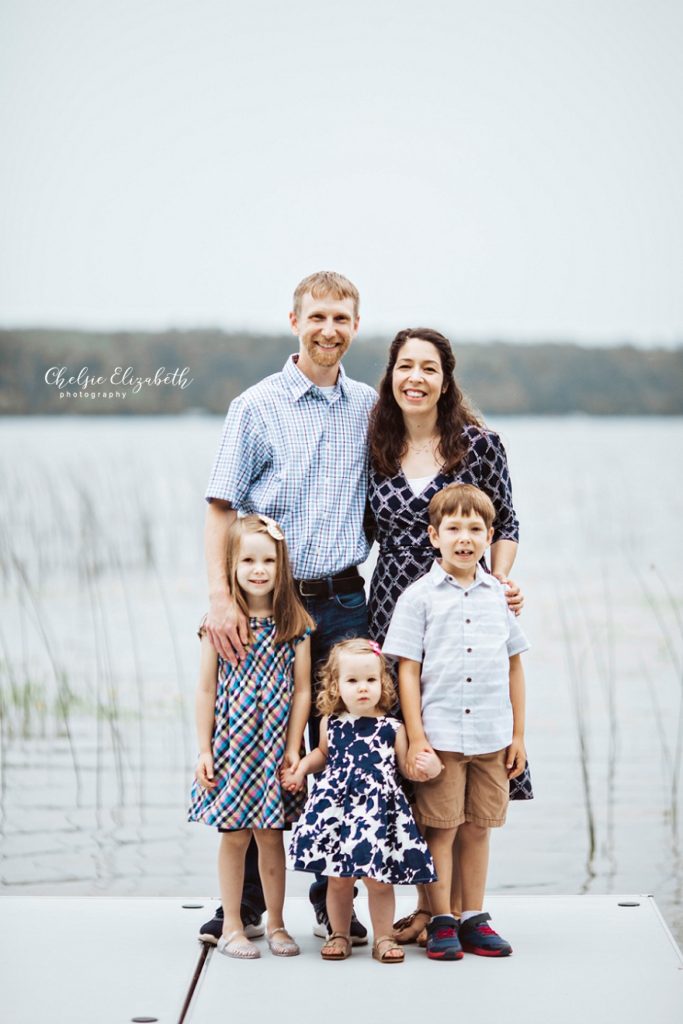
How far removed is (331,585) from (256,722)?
1.28 feet

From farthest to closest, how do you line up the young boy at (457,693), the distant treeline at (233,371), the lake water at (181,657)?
the distant treeline at (233,371) < the lake water at (181,657) < the young boy at (457,693)

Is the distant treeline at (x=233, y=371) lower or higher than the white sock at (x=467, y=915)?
higher

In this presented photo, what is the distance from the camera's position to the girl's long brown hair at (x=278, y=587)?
3225 millimetres

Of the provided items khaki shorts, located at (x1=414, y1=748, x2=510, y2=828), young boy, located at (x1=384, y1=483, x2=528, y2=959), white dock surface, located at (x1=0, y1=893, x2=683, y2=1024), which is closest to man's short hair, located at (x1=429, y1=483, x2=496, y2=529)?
young boy, located at (x1=384, y1=483, x2=528, y2=959)

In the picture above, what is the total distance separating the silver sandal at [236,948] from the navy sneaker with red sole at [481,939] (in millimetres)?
497

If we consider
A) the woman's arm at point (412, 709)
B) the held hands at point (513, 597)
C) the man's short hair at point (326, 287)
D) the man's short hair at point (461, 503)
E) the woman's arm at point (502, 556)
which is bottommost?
the woman's arm at point (412, 709)

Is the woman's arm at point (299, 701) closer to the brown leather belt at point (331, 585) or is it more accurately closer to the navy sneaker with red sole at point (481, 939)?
the brown leather belt at point (331, 585)

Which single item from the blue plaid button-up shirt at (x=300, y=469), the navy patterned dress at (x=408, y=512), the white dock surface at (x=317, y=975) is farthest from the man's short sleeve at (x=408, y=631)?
the white dock surface at (x=317, y=975)

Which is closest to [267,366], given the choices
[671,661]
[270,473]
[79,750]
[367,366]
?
[367,366]

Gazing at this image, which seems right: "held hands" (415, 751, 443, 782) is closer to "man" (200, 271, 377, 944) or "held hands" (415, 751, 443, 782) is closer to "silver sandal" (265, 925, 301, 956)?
"man" (200, 271, 377, 944)

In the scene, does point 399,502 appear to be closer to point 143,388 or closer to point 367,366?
point 367,366

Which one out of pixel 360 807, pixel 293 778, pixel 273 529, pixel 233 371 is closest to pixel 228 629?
pixel 273 529

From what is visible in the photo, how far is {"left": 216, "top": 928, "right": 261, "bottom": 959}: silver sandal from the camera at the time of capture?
3131 mm

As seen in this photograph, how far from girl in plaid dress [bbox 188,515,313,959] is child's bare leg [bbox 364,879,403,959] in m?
0.22
